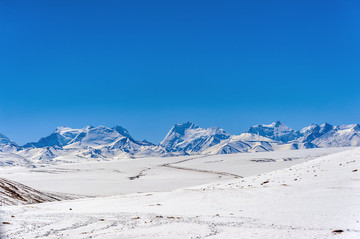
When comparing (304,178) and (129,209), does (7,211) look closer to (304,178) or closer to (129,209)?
(129,209)

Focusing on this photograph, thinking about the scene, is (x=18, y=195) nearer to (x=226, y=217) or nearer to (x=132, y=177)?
(x=226, y=217)

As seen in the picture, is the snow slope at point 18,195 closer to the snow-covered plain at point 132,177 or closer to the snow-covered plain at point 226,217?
the snow-covered plain at point 132,177

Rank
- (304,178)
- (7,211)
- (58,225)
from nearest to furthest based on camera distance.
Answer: (58,225)
(7,211)
(304,178)

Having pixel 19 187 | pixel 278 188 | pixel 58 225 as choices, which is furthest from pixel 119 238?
pixel 19 187

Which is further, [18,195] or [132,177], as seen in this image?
[132,177]

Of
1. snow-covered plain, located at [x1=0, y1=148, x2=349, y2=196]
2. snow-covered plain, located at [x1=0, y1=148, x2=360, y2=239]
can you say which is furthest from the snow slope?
snow-covered plain, located at [x1=0, y1=148, x2=360, y2=239]

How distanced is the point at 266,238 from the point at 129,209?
10.5 m

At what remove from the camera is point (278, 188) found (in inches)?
963

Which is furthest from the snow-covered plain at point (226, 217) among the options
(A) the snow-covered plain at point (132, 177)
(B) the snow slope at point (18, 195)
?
(A) the snow-covered plain at point (132, 177)

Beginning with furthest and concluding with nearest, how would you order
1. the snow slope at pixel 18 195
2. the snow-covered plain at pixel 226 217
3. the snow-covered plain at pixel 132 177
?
1. the snow-covered plain at pixel 132 177
2. the snow slope at pixel 18 195
3. the snow-covered plain at pixel 226 217

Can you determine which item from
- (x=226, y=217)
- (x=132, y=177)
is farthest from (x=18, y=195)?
(x=132, y=177)

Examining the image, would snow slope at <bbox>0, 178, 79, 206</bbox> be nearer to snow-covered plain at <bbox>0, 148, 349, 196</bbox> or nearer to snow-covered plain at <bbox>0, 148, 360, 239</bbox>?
snow-covered plain at <bbox>0, 148, 349, 196</bbox>

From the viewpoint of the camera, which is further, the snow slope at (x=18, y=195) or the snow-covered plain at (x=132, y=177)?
the snow-covered plain at (x=132, y=177)

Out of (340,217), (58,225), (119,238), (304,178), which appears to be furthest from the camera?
(304,178)
